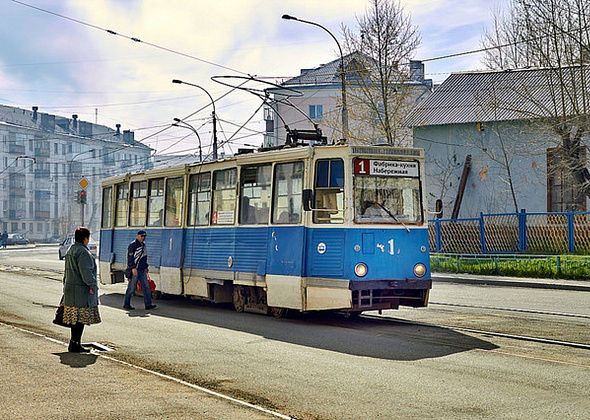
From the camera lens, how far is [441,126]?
45.1 metres

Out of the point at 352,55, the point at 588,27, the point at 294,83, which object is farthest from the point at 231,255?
the point at 294,83

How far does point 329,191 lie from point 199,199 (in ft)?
15.9

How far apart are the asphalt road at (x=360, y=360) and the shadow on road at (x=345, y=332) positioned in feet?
0.05

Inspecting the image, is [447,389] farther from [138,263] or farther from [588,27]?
[588,27]

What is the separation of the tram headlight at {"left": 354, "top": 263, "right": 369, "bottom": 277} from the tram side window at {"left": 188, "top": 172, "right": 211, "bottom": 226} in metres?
4.96

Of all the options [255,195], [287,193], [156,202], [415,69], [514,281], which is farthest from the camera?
[415,69]

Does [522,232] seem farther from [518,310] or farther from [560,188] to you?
[518,310]

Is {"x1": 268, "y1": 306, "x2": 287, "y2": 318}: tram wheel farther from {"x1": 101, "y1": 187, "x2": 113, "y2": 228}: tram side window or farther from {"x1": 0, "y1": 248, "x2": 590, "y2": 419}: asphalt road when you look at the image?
{"x1": 101, "y1": 187, "x2": 113, "y2": 228}: tram side window

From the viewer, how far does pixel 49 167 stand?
98.4m

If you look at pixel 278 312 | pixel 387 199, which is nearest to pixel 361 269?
pixel 387 199

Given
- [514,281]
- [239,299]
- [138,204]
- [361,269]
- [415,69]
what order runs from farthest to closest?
[415,69] < [514,281] < [138,204] < [239,299] < [361,269]

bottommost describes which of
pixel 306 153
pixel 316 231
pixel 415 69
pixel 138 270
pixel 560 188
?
pixel 138 270

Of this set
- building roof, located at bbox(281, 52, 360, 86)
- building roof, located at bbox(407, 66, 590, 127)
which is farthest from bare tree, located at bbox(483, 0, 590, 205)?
building roof, located at bbox(281, 52, 360, 86)

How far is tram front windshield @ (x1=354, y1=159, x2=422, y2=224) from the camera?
1479 cm
